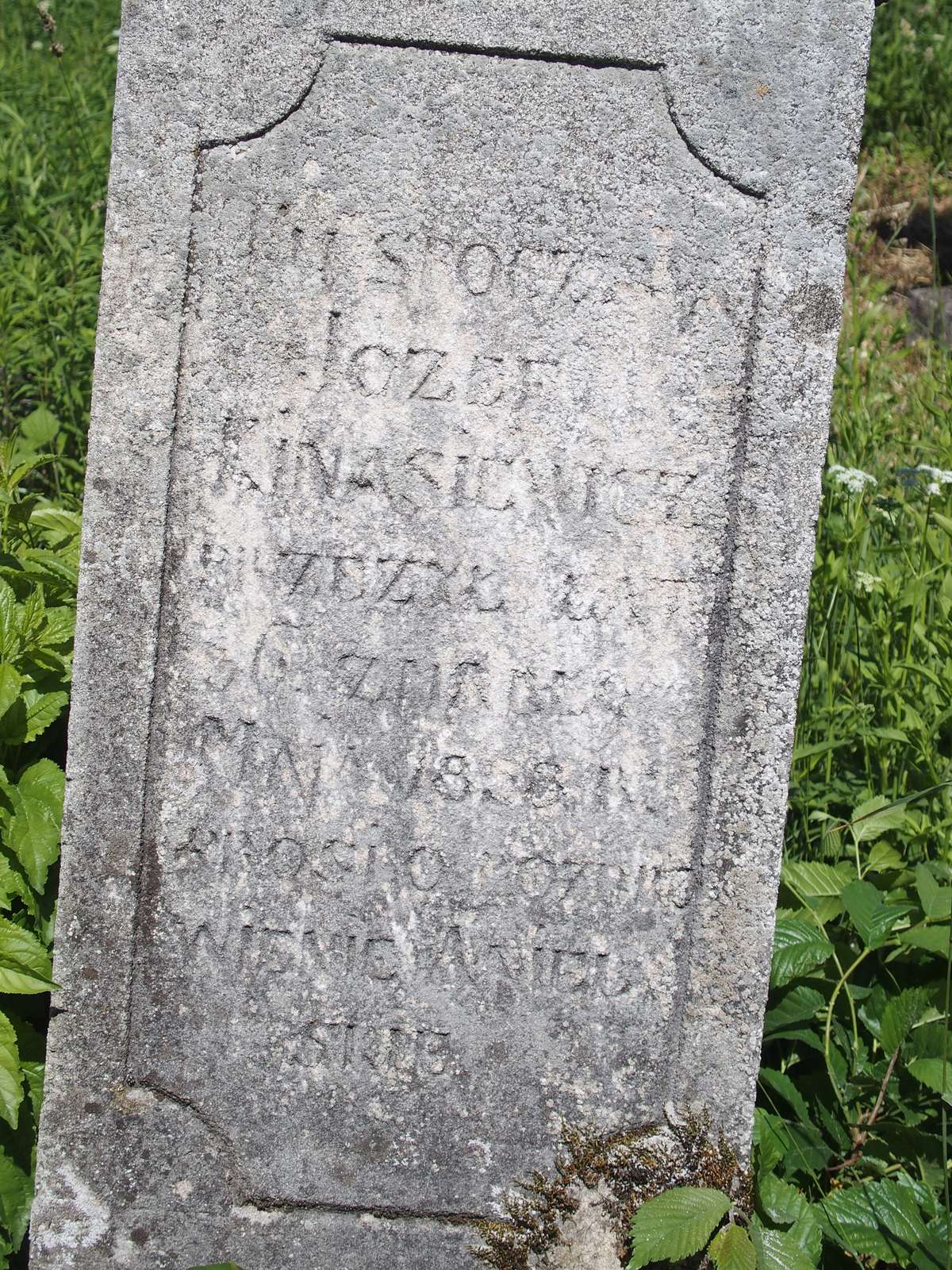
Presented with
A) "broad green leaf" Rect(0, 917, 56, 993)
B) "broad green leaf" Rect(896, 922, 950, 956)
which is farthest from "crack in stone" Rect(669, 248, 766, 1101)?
"broad green leaf" Rect(0, 917, 56, 993)

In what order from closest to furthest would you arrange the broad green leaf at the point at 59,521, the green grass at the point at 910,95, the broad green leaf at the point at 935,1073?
1. the broad green leaf at the point at 935,1073
2. the broad green leaf at the point at 59,521
3. the green grass at the point at 910,95

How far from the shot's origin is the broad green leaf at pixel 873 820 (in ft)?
7.02

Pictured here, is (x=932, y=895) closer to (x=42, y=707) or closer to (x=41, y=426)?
(x=42, y=707)

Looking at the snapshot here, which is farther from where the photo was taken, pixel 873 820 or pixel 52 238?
pixel 52 238

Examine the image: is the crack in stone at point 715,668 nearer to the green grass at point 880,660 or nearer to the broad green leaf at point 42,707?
the green grass at point 880,660

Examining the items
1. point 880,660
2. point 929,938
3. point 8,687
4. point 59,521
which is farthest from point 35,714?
point 880,660

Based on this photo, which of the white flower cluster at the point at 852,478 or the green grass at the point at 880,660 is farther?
the white flower cluster at the point at 852,478

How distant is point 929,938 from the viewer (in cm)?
194

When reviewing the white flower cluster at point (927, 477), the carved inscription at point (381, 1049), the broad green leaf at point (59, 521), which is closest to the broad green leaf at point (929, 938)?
the carved inscription at point (381, 1049)

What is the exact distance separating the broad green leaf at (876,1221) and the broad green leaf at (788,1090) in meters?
0.18

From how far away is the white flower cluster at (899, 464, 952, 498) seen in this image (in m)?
2.44

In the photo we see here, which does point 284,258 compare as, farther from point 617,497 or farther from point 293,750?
point 293,750

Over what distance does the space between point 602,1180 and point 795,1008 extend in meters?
0.45

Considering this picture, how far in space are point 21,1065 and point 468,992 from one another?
69cm
